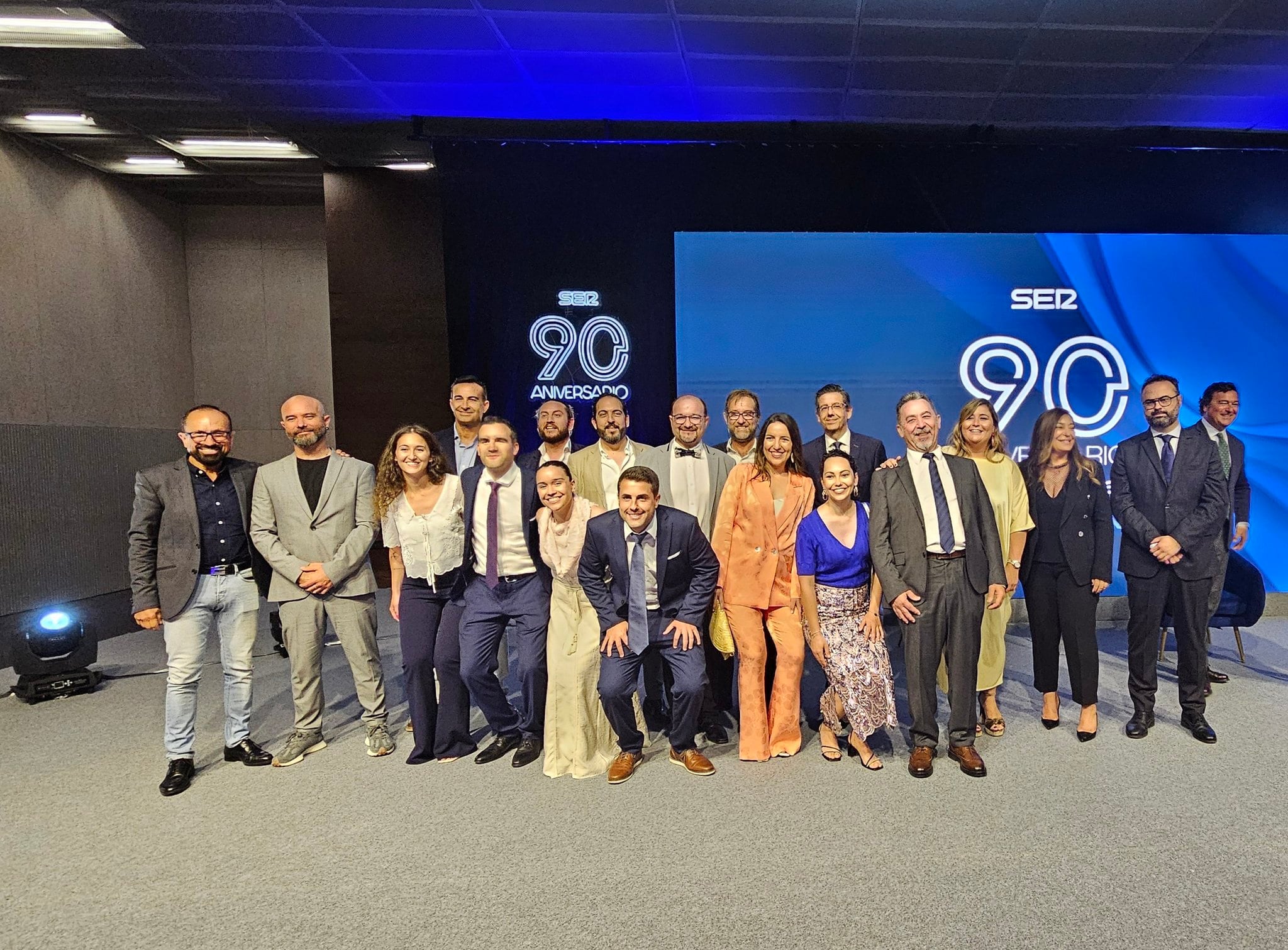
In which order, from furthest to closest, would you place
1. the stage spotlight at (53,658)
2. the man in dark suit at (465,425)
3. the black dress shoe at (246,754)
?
the stage spotlight at (53,658), the man in dark suit at (465,425), the black dress shoe at (246,754)

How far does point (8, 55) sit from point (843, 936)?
6.72 meters

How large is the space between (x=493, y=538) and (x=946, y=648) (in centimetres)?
212

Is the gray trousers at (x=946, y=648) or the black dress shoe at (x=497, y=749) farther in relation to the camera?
the black dress shoe at (x=497, y=749)

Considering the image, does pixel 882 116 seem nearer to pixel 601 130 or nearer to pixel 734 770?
pixel 601 130

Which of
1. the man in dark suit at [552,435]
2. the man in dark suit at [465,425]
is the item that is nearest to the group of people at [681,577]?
the man in dark suit at [465,425]

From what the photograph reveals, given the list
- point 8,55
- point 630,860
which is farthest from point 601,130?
point 630,860

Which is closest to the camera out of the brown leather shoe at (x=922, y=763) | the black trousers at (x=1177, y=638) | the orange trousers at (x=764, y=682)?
the brown leather shoe at (x=922, y=763)

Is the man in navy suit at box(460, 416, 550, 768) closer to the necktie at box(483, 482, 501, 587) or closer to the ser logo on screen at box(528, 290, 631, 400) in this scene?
the necktie at box(483, 482, 501, 587)

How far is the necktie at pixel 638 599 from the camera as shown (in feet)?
10.3

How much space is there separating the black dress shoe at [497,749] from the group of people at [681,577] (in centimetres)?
1

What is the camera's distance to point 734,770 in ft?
10.5

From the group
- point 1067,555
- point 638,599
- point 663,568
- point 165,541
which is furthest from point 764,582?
point 165,541

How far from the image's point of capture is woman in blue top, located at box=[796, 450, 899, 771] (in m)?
3.18

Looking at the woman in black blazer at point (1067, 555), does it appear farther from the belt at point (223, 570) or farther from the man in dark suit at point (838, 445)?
the belt at point (223, 570)
